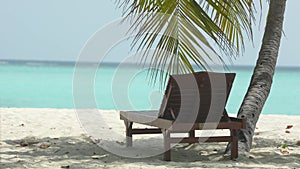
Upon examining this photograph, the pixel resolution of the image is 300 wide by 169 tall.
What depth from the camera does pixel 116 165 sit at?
17.0 feet

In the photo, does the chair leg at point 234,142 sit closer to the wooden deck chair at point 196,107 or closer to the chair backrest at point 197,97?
→ the wooden deck chair at point 196,107

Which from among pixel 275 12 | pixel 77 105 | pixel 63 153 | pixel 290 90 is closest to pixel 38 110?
pixel 77 105

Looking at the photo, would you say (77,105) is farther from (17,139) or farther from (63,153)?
(63,153)

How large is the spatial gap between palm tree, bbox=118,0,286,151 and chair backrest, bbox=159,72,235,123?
163 millimetres

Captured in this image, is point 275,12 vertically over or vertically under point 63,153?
over

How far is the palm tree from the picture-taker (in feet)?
17.5

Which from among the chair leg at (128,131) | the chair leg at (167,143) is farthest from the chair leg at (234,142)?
the chair leg at (128,131)

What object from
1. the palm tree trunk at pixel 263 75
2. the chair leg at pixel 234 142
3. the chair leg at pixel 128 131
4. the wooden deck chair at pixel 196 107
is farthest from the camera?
the chair leg at pixel 128 131

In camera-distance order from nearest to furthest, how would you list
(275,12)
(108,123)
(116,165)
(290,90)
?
(116,165), (275,12), (108,123), (290,90)

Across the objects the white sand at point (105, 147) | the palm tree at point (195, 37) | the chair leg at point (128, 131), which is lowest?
the white sand at point (105, 147)

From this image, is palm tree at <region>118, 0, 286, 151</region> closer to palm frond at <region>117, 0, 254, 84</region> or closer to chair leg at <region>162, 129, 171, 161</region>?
palm frond at <region>117, 0, 254, 84</region>

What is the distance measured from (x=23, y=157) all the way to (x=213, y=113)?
1777 mm

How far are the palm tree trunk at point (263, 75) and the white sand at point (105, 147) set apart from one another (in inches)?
10.8

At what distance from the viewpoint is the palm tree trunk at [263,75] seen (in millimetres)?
5934
